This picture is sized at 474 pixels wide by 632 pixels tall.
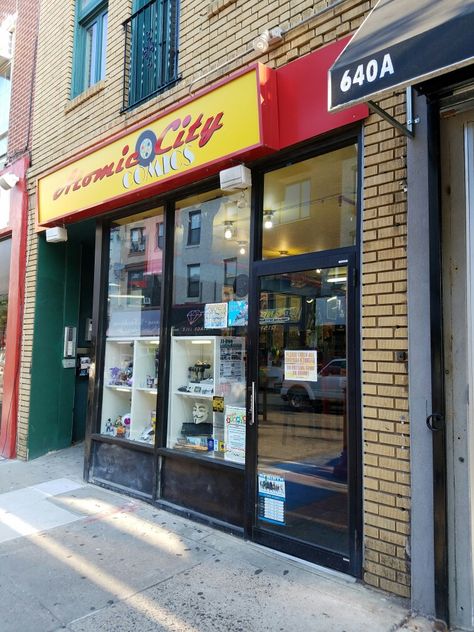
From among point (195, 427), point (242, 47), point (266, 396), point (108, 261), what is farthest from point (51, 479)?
point (242, 47)

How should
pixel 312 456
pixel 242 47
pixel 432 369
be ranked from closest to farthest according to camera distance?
pixel 432 369
pixel 312 456
pixel 242 47

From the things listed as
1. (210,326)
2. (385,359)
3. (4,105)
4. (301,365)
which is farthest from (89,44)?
(385,359)

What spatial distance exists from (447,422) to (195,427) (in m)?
2.66

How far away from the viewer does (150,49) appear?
5574mm

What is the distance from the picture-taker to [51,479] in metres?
5.85

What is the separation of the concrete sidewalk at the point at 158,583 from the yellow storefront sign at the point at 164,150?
10.5ft

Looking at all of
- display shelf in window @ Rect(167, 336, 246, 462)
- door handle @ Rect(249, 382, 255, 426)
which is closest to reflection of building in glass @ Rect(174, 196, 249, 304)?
display shelf in window @ Rect(167, 336, 246, 462)

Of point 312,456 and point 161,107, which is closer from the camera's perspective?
point 312,456

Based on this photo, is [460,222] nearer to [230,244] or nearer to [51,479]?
[230,244]

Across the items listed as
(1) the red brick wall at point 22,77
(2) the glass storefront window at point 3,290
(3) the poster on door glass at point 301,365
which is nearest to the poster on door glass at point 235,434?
(3) the poster on door glass at point 301,365

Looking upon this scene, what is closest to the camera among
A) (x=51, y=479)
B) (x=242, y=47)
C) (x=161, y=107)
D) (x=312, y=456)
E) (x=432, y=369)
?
(x=432, y=369)

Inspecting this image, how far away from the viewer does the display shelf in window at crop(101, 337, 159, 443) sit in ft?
17.9

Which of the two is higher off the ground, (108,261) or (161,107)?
(161,107)

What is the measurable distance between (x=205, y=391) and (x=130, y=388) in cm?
127
